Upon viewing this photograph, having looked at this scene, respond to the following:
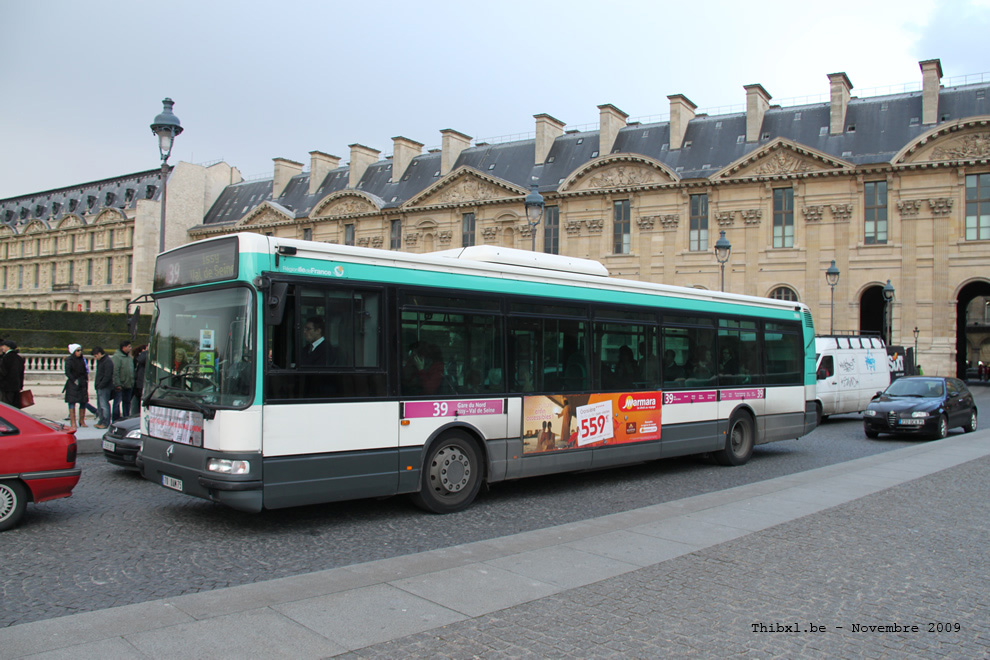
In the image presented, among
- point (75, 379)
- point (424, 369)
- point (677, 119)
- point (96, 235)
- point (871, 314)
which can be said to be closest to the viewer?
point (424, 369)

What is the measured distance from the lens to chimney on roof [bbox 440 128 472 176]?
5544 cm

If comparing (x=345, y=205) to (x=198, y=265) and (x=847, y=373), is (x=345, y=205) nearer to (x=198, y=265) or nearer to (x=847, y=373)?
(x=847, y=373)

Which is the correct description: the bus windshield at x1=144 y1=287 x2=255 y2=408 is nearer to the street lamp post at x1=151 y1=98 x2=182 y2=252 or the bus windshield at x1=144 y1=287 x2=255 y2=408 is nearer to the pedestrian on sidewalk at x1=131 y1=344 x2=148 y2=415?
the pedestrian on sidewalk at x1=131 y1=344 x2=148 y2=415

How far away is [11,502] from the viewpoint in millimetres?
7352

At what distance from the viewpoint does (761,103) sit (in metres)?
44.9

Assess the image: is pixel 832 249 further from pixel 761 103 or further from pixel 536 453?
pixel 536 453

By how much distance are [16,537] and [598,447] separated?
6731 mm

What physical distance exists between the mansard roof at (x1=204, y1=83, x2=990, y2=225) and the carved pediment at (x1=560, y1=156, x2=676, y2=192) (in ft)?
1.26

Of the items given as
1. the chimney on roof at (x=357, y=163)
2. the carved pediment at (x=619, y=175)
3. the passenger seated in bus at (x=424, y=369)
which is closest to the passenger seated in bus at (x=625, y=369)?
the passenger seated in bus at (x=424, y=369)

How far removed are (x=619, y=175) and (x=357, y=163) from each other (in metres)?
23.1

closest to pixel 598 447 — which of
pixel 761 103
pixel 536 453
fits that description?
pixel 536 453

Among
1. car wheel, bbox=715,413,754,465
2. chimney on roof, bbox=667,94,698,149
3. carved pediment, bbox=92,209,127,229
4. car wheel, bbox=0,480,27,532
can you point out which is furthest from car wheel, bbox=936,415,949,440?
carved pediment, bbox=92,209,127,229

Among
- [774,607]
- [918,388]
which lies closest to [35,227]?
[918,388]

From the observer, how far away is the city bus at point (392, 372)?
7141 millimetres
